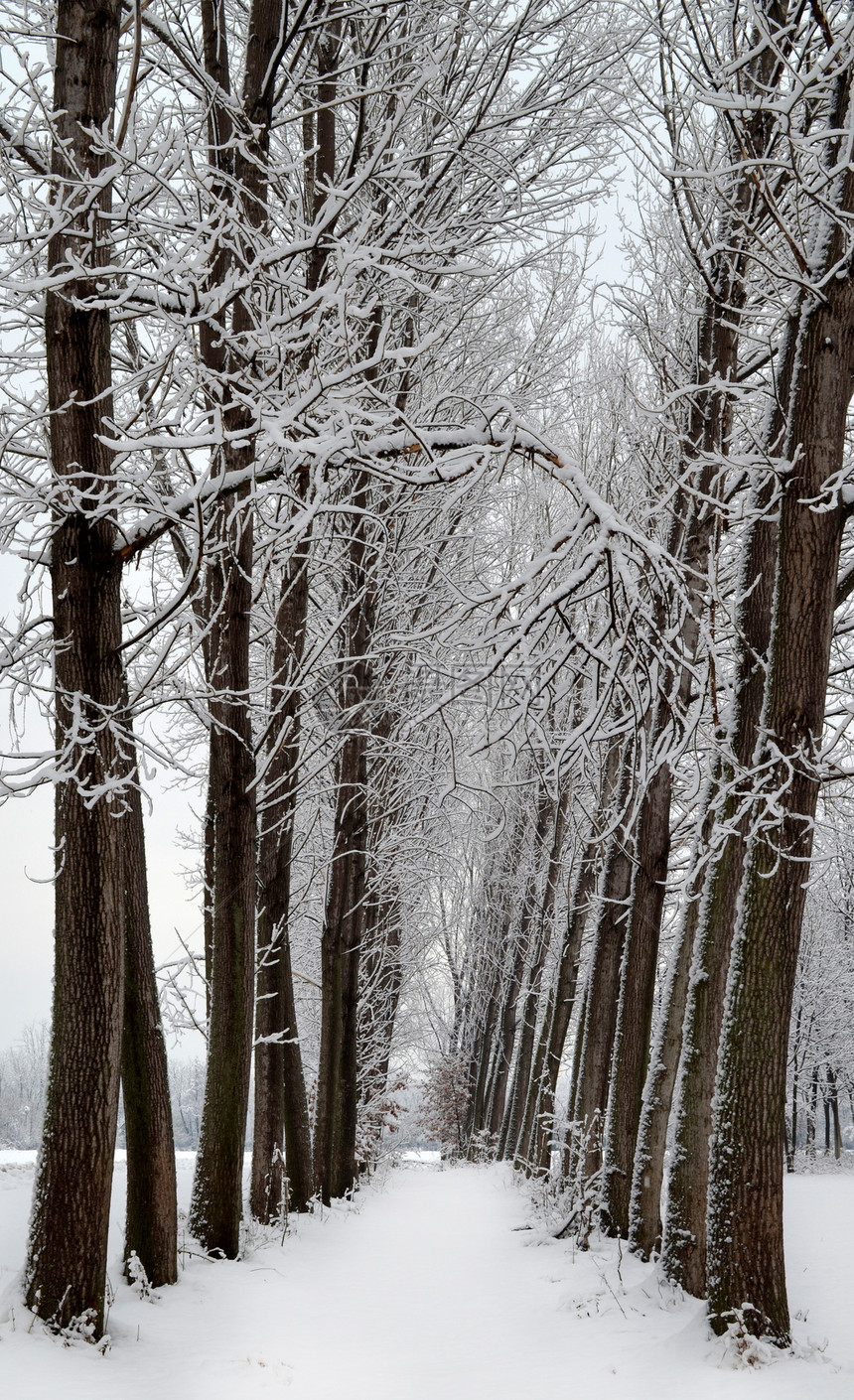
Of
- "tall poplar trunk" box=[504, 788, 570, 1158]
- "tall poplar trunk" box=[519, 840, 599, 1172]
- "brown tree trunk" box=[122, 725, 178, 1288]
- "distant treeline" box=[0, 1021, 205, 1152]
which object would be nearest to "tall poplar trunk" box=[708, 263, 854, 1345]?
"brown tree trunk" box=[122, 725, 178, 1288]

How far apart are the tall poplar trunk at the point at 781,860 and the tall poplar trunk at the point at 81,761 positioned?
2.88 meters

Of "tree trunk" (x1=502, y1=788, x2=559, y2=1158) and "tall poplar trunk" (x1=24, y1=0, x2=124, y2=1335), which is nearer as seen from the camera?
"tall poplar trunk" (x1=24, y1=0, x2=124, y2=1335)

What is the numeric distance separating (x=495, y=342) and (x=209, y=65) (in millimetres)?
6148

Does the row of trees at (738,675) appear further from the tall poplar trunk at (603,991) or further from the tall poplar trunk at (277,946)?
the tall poplar trunk at (277,946)

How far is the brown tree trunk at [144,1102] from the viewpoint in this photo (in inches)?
219

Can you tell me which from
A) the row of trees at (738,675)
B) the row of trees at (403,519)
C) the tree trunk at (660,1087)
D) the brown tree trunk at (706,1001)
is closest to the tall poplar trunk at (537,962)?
the row of trees at (403,519)

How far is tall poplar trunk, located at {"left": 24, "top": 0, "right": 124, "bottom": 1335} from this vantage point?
4.43 m

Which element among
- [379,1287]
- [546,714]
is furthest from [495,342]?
[379,1287]

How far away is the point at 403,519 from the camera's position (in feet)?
35.4

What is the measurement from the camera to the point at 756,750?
531 cm

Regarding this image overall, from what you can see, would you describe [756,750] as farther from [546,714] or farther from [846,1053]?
[846,1053]

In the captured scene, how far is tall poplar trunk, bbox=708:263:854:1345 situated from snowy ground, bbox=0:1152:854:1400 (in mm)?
457

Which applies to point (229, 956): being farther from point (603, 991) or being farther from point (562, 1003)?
point (562, 1003)

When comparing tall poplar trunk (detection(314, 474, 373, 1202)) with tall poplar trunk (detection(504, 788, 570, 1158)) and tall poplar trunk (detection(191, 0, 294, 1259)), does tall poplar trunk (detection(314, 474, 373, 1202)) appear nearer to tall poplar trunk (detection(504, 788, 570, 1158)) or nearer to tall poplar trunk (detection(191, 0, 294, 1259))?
tall poplar trunk (detection(191, 0, 294, 1259))
